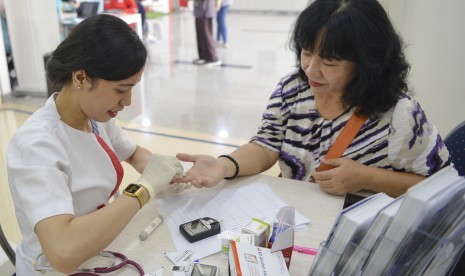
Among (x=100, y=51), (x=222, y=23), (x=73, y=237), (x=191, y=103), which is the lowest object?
(x=191, y=103)

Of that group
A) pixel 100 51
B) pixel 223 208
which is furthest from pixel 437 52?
pixel 100 51

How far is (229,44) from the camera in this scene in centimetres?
710

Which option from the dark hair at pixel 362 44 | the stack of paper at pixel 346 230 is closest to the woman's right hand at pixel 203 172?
the dark hair at pixel 362 44

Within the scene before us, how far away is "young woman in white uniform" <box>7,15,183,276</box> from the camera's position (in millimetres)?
867

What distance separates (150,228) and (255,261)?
36 cm

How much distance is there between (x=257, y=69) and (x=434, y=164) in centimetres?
436

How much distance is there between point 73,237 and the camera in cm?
86

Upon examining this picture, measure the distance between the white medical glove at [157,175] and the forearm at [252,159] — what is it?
0.24 meters

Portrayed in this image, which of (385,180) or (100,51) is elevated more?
(100,51)

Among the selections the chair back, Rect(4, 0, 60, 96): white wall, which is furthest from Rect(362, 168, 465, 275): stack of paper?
Rect(4, 0, 60, 96): white wall

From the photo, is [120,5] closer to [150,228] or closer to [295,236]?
[150,228]

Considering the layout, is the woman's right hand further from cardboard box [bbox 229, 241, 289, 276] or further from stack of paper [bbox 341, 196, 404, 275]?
stack of paper [bbox 341, 196, 404, 275]

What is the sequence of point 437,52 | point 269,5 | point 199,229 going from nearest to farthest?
1. point 199,229
2. point 437,52
3. point 269,5

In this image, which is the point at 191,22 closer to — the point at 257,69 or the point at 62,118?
the point at 257,69
